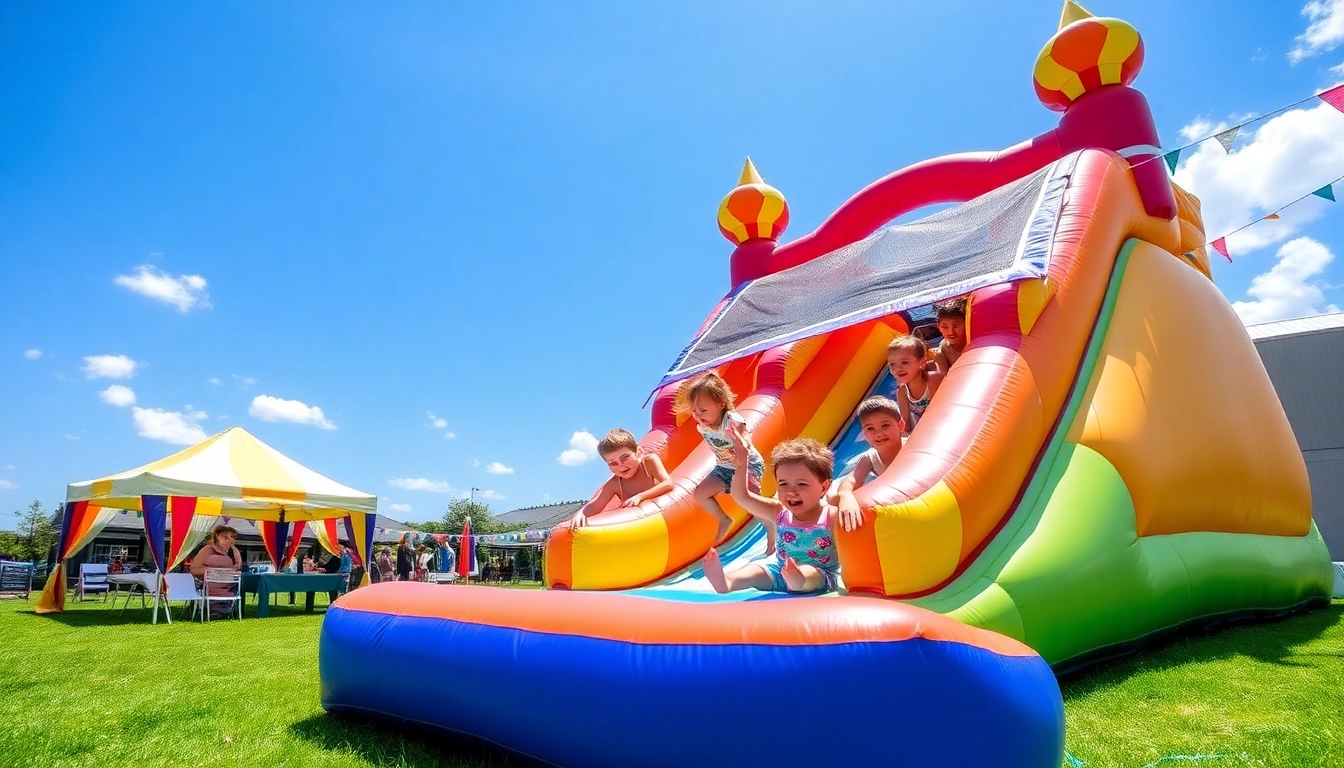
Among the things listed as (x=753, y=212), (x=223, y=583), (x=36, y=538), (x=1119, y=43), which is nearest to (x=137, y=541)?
(x=36, y=538)

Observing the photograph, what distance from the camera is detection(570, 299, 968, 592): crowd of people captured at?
2.84m

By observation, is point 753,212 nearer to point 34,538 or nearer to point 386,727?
point 386,727

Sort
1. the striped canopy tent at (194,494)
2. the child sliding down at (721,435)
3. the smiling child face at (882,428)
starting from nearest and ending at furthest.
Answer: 1. the child sliding down at (721,435)
2. the smiling child face at (882,428)
3. the striped canopy tent at (194,494)

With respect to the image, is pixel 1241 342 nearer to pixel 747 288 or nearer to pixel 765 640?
pixel 747 288

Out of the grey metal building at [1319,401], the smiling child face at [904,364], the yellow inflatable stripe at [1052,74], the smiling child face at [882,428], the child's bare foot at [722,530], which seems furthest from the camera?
the grey metal building at [1319,401]

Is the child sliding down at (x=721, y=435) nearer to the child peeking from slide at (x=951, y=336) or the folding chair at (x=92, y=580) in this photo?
the child peeking from slide at (x=951, y=336)

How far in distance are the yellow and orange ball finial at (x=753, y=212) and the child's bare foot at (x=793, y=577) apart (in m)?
4.06

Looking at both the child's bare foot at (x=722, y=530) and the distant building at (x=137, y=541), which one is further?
the distant building at (x=137, y=541)

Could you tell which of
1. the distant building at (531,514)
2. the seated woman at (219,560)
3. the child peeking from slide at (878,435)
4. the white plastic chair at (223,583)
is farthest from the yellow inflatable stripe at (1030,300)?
the distant building at (531,514)

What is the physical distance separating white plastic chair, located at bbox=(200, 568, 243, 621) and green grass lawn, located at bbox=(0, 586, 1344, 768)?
3.74 metres

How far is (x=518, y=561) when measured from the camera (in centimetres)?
3023

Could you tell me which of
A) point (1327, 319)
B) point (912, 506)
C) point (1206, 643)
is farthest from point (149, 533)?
point (1327, 319)

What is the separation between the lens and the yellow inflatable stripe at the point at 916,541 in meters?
2.51

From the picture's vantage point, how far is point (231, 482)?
29.5 feet
